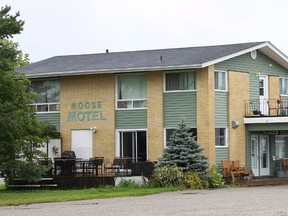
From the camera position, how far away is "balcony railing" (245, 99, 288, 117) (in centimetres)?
3912

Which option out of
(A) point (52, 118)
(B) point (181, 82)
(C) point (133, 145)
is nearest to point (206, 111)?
(B) point (181, 82)

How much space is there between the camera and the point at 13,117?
96.5 feet

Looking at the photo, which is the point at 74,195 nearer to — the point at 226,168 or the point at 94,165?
the point at 94,165

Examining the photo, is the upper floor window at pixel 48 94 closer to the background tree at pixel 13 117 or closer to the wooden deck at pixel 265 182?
the background tree at pixel 13 117

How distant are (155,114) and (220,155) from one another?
3.70 metres

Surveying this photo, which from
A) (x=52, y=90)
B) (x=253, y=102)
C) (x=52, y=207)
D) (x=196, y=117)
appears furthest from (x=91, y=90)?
(x=52, y=207)

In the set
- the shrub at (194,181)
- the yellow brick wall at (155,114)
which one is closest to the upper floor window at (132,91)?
the yellow brick wall at (155,114)

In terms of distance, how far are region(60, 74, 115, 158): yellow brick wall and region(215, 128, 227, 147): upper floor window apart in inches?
200

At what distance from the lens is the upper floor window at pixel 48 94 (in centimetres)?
3966

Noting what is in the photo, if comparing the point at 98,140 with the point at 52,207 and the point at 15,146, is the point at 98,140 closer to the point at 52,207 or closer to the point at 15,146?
the point at 15,146

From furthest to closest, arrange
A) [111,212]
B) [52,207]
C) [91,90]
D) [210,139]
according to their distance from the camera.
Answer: [91,90] < [210,139] < [52,207] < [111,212]

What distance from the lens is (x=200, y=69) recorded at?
3650cm

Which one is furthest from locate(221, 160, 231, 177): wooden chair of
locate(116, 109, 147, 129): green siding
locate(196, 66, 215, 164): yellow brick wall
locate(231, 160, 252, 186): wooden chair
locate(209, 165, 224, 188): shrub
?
locate(116, 109, 147, 129): green siding

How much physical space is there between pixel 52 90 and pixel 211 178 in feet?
32.8
